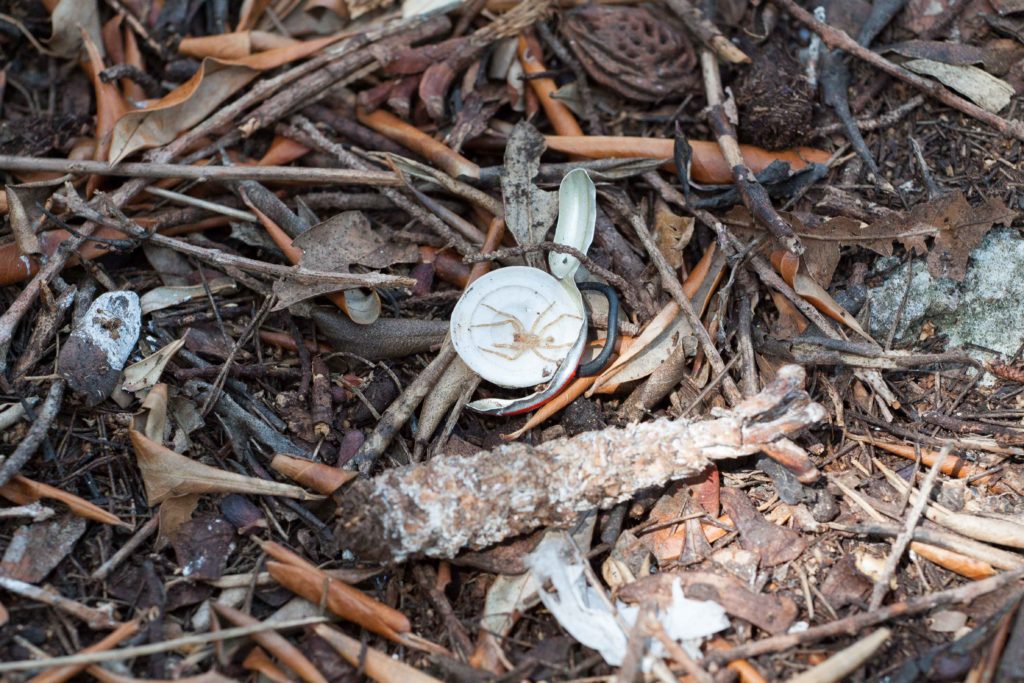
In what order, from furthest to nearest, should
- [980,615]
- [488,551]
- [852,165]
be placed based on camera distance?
[852,165], [488,551], [980,615]

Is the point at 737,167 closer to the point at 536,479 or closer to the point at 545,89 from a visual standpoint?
the point at 545,89

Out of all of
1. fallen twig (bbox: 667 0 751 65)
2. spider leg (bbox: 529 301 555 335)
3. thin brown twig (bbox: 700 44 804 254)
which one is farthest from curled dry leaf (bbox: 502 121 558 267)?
fallen twig (bbox: 667 0 751 65)

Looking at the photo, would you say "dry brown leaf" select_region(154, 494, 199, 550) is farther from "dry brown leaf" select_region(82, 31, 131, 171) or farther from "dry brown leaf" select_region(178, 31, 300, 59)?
"dry brown leaf" select_region(178, 31, 300, 59)

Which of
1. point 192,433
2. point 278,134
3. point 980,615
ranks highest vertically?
point 278,134

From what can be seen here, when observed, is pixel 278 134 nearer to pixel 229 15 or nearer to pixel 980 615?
pixel 229 15

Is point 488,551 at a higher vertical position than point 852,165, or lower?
lower

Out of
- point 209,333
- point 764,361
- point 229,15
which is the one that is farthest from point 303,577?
point 229,15
